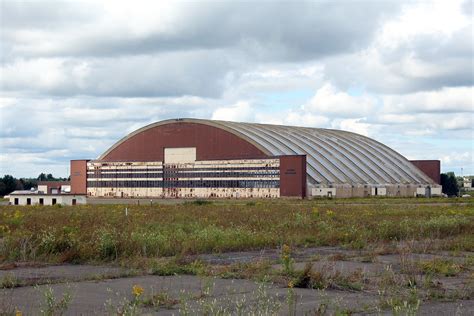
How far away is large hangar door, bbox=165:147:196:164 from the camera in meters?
86.9

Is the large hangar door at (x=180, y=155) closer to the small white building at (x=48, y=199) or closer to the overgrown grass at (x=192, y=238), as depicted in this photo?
the small white building at (x=48, y=199)

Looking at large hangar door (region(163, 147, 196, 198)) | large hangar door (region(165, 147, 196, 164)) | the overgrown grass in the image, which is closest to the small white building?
large hangar door (region(163, 147, 196, 198))

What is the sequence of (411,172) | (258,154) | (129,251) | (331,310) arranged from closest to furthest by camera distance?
(331,310), (129,251), (258,154), (411,172)

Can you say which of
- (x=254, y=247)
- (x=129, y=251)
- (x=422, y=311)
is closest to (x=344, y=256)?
(x=254, y=247)

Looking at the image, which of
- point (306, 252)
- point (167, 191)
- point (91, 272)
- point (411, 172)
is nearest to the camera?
point (91, 272)

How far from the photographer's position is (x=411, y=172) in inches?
3883

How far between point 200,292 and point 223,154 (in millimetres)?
72262

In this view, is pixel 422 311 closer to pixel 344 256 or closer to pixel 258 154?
pixel 344 256

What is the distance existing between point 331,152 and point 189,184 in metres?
19.0

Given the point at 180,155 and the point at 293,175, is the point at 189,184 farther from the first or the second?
the point at 293,175

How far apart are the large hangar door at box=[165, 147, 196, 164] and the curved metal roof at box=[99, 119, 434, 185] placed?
3.50 m

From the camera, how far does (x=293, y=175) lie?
7856cm

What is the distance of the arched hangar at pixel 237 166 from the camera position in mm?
81000

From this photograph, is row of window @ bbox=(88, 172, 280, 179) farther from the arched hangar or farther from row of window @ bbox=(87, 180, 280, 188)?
row of window @ bbox=(87, 180, 280, 188)
